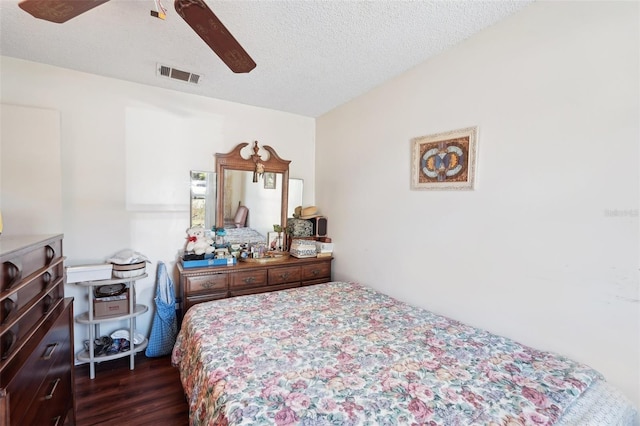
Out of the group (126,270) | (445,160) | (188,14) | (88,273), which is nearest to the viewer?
(188,14)

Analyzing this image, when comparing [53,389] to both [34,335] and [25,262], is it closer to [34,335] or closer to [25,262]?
[34,335]

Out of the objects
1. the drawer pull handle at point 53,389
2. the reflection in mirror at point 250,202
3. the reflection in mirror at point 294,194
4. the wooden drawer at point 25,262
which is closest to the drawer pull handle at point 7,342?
the wooden drawer at point 25,262

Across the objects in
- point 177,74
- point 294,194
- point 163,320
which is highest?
point 177,74

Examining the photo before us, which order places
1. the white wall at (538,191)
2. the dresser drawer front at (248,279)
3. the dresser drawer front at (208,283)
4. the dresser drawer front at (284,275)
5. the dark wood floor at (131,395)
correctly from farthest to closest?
the dresser drawer front at (284,275) → the dresser drawer front at (248,279) → the dresser drawer front at (208,283) → the dark wood floor at (131,395) → the white wall at (538,191)

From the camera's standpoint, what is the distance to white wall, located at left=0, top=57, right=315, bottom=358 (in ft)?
7.51

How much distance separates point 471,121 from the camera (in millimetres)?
1806

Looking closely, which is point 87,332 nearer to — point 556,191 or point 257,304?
point 257,304

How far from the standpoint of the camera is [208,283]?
8.11ft

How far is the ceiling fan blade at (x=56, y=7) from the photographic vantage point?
106cm

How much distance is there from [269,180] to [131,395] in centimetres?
220

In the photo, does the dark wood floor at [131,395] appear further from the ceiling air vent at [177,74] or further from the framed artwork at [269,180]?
the ceiling air vent at [177,74]

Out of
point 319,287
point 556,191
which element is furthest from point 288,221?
point 556,191

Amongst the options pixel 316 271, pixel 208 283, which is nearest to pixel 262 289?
pixel 208 283

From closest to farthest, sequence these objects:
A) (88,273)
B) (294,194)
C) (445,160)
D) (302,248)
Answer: (445,160) < (88,273) < (302,248) < (294,194)
